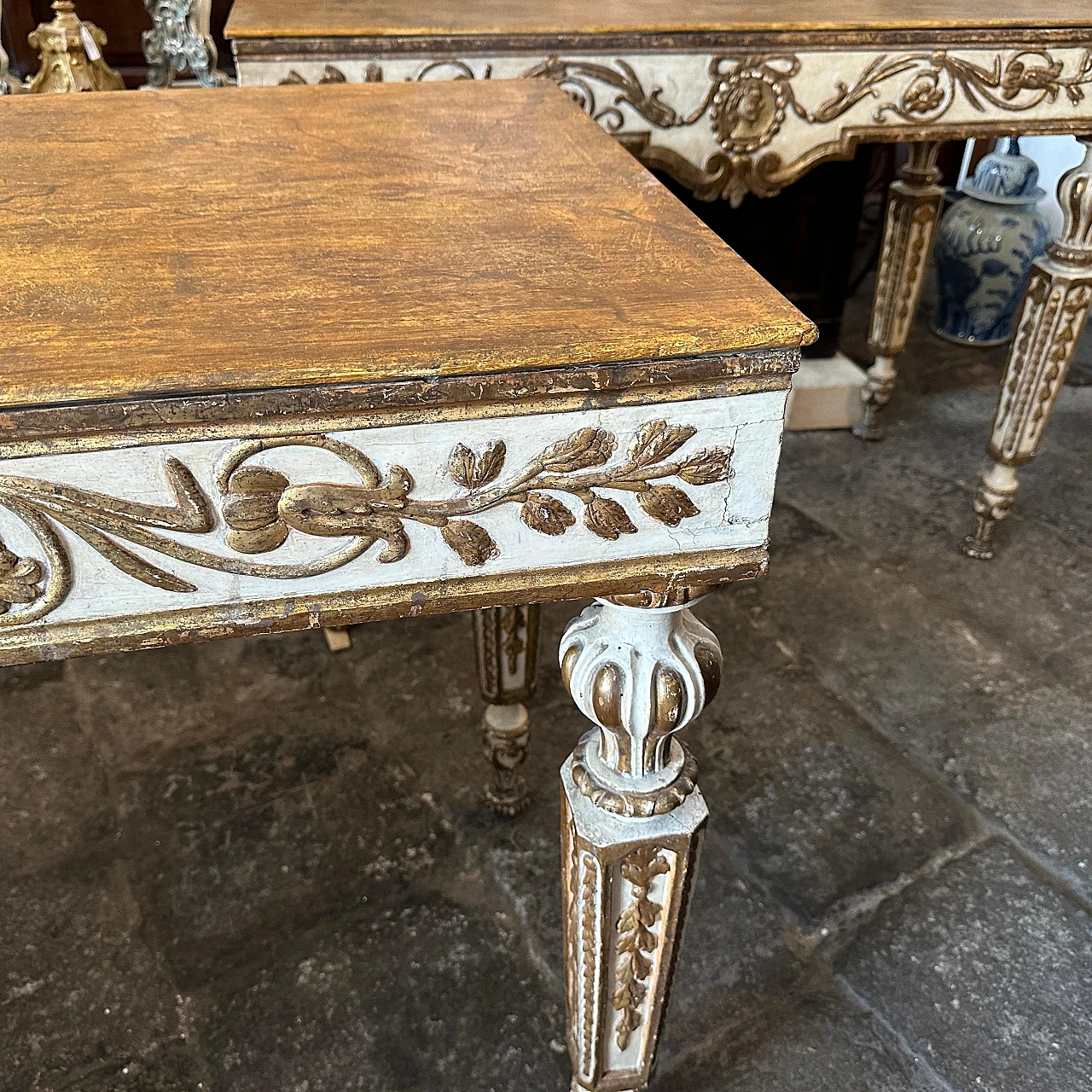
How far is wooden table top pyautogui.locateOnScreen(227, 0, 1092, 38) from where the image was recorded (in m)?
1.03

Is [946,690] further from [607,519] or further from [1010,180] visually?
[1010,180]

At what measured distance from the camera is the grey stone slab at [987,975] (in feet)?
3.04

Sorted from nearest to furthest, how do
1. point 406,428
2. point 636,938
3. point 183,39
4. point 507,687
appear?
1. point 406,428
2. point 636,938
3. point 507,687
4. point 183,39

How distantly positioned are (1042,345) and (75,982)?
1.48 m

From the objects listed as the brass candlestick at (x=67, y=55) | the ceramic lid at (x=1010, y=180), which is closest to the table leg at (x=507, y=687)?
the brass candlestick at (x=67, y=55)

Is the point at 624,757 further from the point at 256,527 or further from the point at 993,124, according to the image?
the point at 993,124

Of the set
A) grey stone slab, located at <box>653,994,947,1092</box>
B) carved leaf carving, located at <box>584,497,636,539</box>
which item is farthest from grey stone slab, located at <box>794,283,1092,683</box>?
carved leaf carving, located at <box>584,497,636,539</box>

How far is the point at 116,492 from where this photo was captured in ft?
1.49

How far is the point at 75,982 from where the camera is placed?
39.2 inches

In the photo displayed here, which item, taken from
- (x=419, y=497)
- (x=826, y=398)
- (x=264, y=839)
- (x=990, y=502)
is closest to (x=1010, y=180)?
(x=826, y=398)

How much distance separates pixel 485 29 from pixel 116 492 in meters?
0.79

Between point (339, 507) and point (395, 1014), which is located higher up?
point (339, 507)

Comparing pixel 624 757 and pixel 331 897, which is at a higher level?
pixel 624 757

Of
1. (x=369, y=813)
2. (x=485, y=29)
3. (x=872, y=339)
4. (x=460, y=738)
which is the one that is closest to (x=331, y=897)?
(x=369, y=813)
